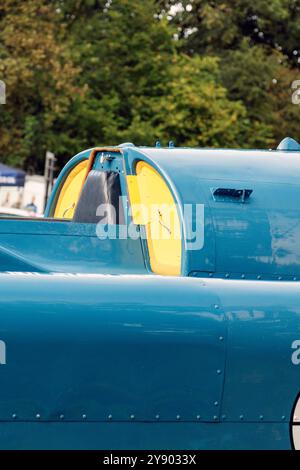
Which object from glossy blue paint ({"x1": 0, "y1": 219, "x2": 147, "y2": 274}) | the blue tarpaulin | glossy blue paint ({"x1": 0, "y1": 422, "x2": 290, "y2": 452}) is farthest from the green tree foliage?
glossy blue paint ({"x1": 0, "y1": 422, "x2": 290, "y2": 452})

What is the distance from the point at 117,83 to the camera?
116 feet

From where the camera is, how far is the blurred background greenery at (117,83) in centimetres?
3170

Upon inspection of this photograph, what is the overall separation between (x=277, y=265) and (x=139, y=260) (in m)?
0.63

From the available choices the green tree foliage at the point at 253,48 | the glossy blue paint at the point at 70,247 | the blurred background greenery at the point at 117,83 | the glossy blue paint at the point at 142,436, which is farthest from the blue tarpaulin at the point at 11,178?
the glossy blue paint at the point at 142,436

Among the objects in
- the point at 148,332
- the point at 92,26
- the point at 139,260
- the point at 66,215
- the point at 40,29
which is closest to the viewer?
the point at 148,332

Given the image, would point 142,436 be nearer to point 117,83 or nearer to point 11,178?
point 11,178

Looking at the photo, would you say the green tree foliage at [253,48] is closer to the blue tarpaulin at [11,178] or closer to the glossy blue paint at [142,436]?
the blue tarpaulin at [11,178]

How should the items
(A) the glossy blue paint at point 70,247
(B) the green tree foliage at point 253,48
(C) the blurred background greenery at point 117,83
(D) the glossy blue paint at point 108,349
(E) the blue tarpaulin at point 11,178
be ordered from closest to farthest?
(D) the glossy blue paint at point 108,349
(A) the glossy blue paint at point 70,247
(E) the blue tarpaulin at point 11,178
(C) the blurred background greenery at point 117,83
(B) the green tree foliage at point 253,48

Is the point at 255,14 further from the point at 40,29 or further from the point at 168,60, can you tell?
the point at 40,29

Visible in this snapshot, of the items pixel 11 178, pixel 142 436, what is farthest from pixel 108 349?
pixel 11 178

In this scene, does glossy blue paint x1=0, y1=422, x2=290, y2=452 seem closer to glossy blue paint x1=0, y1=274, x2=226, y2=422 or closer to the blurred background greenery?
glossy blue paint x1=0, y1=274, x2=226, y2=422

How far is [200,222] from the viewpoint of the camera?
4789mm

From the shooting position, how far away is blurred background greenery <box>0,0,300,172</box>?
104 feet
